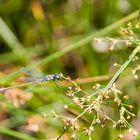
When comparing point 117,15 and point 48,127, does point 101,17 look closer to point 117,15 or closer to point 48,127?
point 117,15

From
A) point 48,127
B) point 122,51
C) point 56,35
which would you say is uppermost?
point 56,35

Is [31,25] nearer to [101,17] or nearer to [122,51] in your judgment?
[101,17]

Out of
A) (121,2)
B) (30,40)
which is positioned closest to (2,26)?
(30,40)

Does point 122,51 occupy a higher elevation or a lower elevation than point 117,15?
lower

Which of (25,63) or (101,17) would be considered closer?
(25,63)

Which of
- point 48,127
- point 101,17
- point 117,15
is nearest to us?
point 48,127

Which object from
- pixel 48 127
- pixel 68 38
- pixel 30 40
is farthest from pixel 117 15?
pixel 48 127

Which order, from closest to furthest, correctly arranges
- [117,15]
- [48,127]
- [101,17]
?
[48,127]
[117,15]
[101,17]
